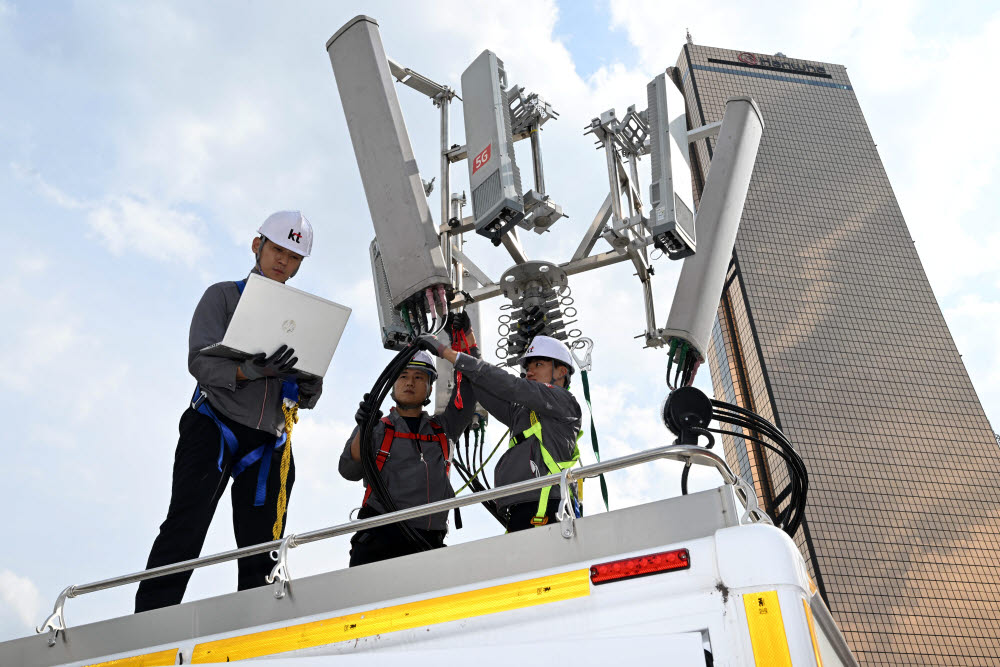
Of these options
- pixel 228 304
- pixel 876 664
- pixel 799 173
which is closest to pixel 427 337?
pixel 228 304

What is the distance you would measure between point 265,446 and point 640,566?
2.47 meters

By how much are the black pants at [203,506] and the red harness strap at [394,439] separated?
1.68 feet

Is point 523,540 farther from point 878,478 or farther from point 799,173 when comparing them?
point 799,173

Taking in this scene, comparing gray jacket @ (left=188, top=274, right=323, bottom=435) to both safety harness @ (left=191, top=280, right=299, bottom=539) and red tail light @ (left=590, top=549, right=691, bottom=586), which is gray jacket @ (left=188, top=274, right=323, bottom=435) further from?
red tail light @ (left=590, top=549, right=691, bottom=586)

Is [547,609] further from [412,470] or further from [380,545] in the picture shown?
[412,470]

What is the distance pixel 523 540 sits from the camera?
2.42 metres

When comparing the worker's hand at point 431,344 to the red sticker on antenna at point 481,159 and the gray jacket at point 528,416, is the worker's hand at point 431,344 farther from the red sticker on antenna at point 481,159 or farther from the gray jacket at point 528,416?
the red sticker on antenna at point 481,159

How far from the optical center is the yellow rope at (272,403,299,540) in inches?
157

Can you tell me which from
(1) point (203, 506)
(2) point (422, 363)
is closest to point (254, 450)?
(1) point (203, 506)

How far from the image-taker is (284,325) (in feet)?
12.7

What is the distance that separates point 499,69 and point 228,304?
2.83 meters

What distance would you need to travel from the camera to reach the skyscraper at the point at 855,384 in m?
43.0

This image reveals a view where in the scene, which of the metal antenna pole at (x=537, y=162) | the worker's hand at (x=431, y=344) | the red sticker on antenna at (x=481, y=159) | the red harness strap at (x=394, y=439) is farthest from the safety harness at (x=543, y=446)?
the metal antenna pole at (x=537, y=162)

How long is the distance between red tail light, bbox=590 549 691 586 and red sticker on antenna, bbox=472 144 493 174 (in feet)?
12.4
